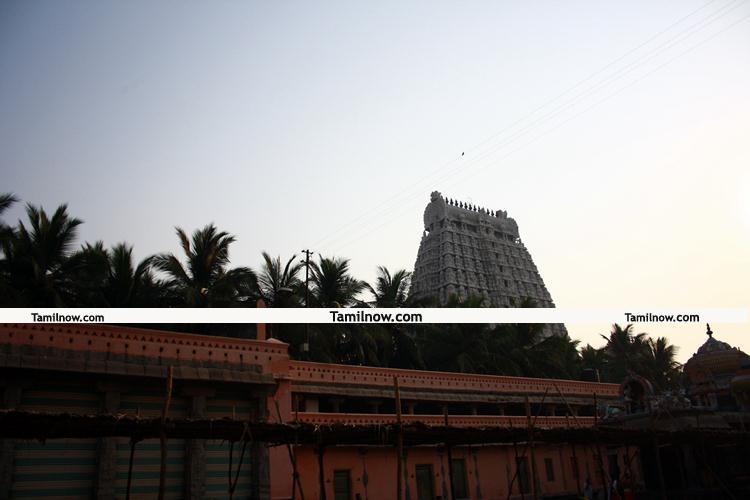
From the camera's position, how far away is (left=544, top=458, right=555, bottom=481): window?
1036 inches

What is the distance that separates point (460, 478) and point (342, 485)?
544cm

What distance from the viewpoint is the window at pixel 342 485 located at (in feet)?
65.0

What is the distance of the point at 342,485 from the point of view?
787 inches

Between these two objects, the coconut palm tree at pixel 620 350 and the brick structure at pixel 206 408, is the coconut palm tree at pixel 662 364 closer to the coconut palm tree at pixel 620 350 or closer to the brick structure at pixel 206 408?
the coconut palm tree at pixel 620 350

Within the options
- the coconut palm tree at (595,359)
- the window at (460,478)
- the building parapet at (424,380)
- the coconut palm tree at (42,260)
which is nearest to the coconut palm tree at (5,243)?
the coconut palm tree at (42,260)

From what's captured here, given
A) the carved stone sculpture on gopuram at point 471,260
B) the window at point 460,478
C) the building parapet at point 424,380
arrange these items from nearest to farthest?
the building parapet at point 424,380 < the window at point 460,478 < the carved stone sculpture on gopuram at point 471,260

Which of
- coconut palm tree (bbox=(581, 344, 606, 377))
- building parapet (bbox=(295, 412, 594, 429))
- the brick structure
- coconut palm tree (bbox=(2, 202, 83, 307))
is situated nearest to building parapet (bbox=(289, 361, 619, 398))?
the brick structure

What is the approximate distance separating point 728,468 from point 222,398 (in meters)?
20.6

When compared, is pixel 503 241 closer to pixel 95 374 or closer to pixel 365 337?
pixel 365 337

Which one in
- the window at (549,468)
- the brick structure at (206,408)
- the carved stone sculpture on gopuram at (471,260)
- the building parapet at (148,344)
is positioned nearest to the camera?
the brick structure at (206,408)

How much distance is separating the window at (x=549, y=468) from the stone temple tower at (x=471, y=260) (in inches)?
1253

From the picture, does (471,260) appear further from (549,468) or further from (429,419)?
(429,419)

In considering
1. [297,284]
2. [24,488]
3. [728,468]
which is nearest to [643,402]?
[728,468]

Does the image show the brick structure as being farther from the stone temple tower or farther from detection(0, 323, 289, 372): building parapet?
the stone temple tower
